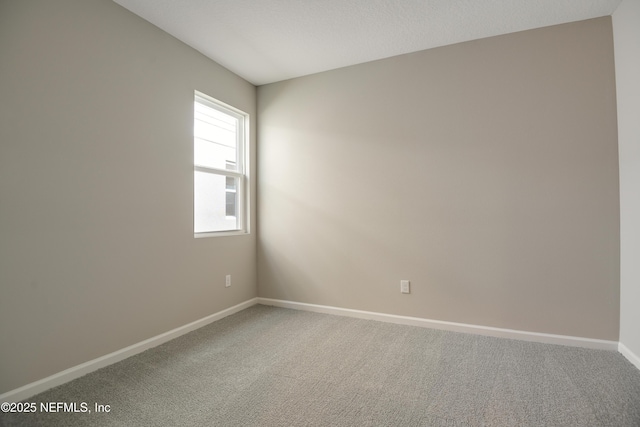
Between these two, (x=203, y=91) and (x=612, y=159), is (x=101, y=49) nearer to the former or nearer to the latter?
(x=203, y=91)

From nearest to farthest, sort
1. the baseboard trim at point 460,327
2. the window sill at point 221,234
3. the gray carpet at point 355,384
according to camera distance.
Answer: the gray carpet at point 355,384 → the baseboard trim at point 460,327 → the window sill at point 221,234

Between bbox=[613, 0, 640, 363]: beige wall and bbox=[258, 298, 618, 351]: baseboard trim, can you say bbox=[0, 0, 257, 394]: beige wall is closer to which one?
bbox=[258, 298, 618, 351]: baseboard trim

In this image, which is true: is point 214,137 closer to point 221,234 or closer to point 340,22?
point 221,234

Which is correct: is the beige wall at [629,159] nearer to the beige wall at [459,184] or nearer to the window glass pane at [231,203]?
the beige wall at [459,184]

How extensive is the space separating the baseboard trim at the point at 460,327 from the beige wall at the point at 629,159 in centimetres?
22

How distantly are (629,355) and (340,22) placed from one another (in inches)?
129

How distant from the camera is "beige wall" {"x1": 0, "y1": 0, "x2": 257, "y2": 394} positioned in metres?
1.80

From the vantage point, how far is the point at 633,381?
1963 mm

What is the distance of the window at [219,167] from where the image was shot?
3.11m

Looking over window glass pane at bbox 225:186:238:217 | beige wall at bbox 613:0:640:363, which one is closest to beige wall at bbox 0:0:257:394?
window glass pane at bbox 225:186:238:217

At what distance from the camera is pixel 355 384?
197cm

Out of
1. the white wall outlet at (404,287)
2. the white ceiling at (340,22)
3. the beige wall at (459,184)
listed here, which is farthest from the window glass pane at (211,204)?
the white wall outlet at (404,287)

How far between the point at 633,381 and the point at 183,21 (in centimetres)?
404

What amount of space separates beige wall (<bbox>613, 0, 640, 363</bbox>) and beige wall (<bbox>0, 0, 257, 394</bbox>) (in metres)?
3.38
